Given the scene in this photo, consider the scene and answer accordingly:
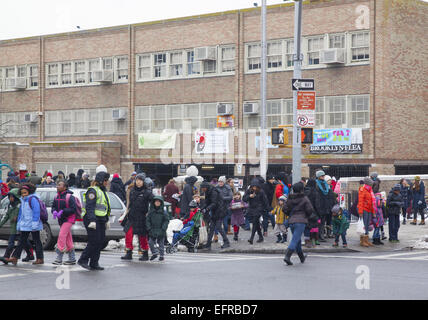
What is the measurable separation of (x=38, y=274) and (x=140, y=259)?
114 inches

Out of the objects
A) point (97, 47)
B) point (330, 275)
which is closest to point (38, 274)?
point (330, 275)

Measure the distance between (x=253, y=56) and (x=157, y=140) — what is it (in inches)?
297

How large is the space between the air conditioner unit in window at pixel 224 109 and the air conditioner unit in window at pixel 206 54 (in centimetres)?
270

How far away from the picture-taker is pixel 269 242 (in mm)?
20188

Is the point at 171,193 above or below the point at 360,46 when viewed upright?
below

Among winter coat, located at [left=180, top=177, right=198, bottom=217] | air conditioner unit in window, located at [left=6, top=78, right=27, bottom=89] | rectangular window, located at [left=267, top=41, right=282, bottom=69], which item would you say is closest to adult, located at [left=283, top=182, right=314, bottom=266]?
winter coat, located at [left=180, top=177, right=198, bottom=217]

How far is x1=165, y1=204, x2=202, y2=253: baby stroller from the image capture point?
716 inches

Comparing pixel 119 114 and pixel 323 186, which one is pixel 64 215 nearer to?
pixel 323 186

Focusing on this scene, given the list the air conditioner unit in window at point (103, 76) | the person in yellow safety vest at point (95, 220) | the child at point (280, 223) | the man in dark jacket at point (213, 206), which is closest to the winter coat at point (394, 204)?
the child at point (280, 223)

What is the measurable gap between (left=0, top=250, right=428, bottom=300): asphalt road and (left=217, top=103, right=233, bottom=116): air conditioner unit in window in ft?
81.3

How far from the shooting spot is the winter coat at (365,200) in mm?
18922

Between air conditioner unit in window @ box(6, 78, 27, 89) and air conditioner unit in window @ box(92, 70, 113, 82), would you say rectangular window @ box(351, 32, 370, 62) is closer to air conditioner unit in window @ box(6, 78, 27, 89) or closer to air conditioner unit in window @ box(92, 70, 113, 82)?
air conditioner unit in window @ box(92, 70, 113, 82)

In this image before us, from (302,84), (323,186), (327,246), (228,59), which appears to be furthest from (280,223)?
(228,59)

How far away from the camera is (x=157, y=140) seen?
44031 millimetres
